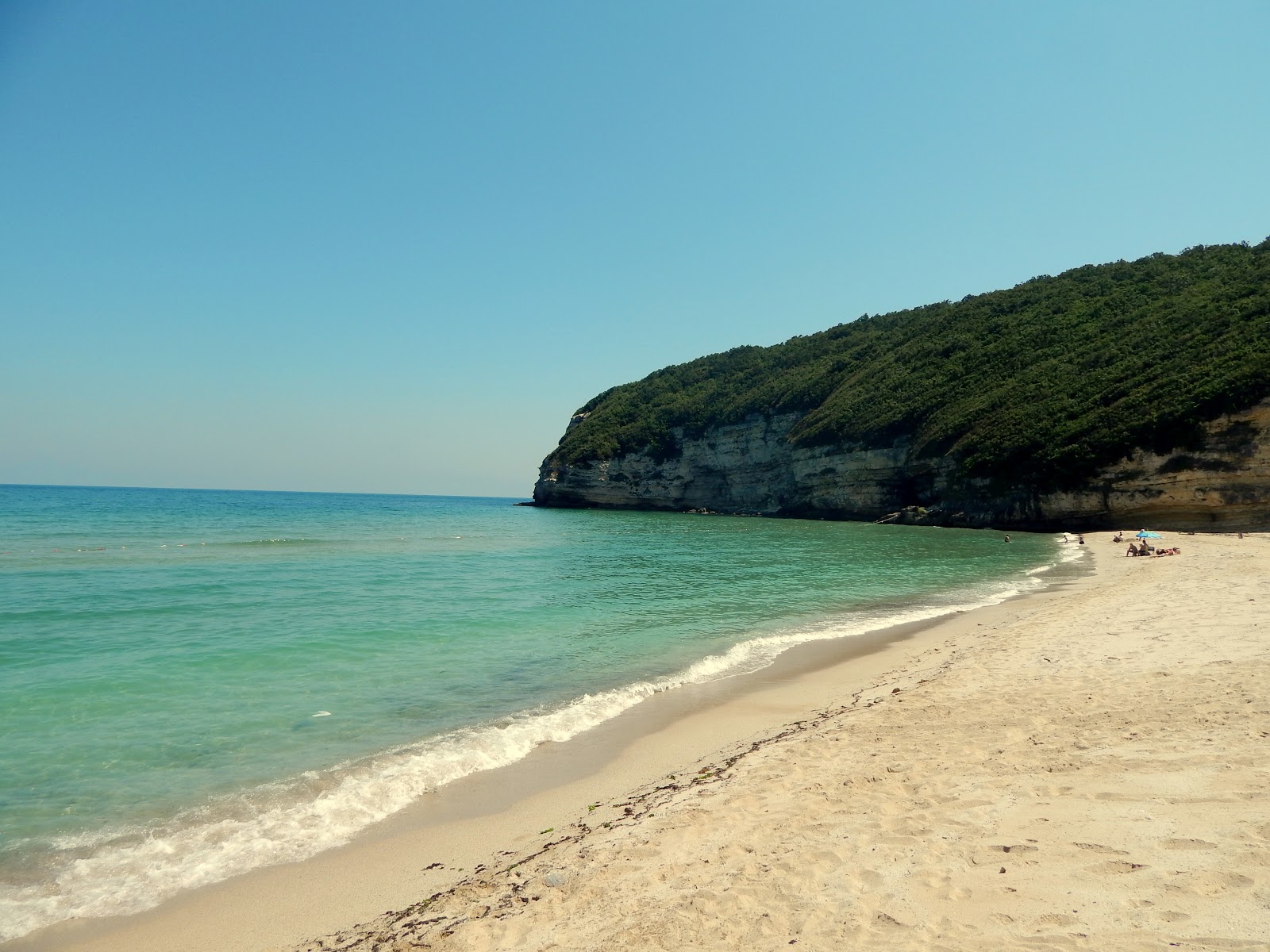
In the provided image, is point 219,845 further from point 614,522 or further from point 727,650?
point 614,522

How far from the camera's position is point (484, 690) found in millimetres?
9898

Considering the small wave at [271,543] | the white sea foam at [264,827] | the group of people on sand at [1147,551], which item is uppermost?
the group of people on sand at [1147,551]

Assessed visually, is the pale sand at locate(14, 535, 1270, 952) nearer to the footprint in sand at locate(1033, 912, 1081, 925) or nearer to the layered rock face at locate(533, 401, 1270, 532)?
the footprint in sand at locate(1033, 912, 1081, 925)

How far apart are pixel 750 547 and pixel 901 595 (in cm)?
1655

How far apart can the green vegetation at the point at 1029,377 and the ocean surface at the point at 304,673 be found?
23.2 meters

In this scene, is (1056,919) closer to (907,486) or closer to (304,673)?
(304,673)

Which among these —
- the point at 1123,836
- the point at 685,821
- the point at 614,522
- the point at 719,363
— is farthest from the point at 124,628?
the point at 719,363

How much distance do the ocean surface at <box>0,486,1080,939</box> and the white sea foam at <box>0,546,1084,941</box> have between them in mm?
21

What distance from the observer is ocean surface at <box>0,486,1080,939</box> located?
5828 mm

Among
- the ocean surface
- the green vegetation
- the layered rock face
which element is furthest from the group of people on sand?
the green vegetation

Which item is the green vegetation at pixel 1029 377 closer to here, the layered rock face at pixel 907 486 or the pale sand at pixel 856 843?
the layered rock face at pixel 907 486

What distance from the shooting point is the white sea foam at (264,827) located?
16.2ft

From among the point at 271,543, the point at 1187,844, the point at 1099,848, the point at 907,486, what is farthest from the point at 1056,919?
the point at 907,486

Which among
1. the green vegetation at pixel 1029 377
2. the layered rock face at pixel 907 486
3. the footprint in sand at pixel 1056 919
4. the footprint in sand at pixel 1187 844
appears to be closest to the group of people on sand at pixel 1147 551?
the layered rock face at pixel 907 486
